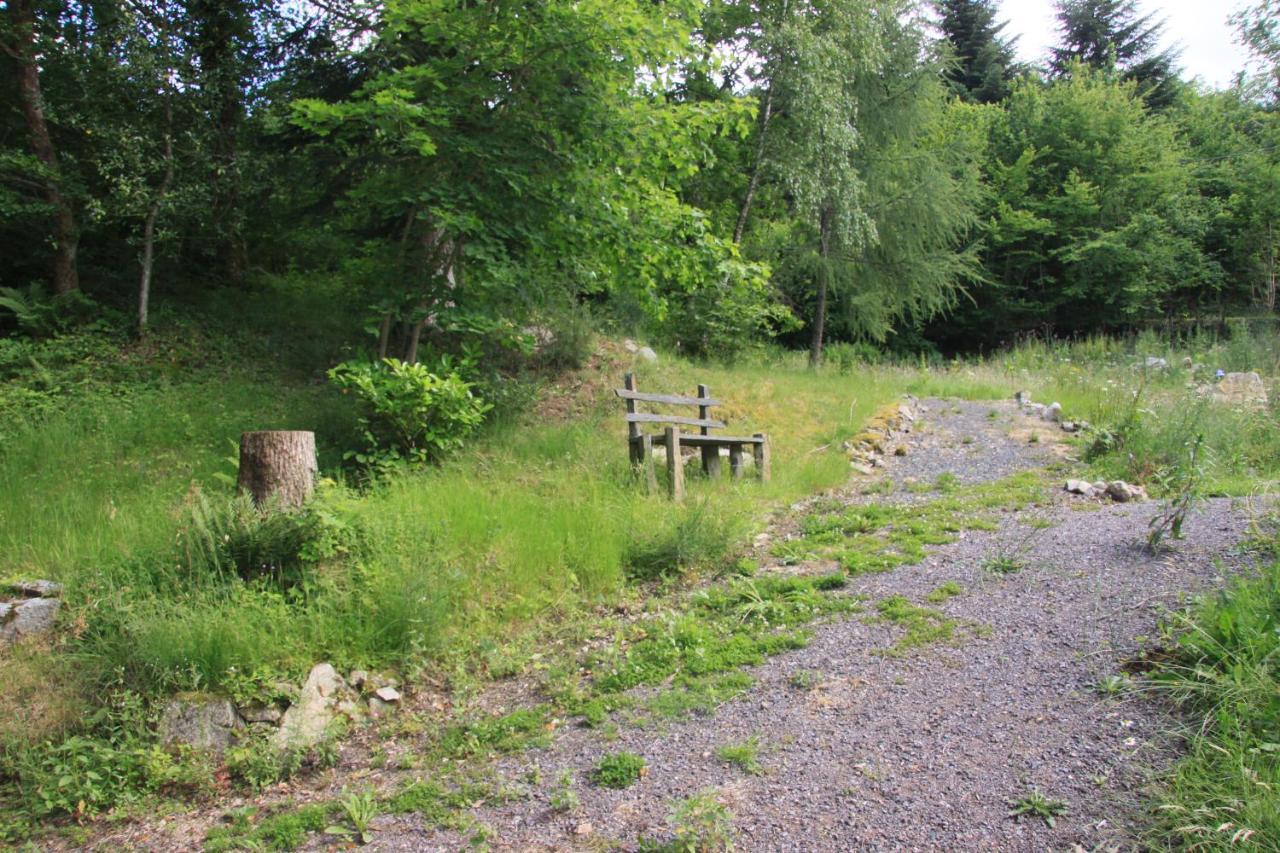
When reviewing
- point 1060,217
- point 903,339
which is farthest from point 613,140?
point 1060,217

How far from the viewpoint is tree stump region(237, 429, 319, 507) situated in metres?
4.63

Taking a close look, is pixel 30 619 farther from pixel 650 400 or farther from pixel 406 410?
pixel 650 400

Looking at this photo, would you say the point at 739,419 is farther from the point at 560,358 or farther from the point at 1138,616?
the point at 1138,616

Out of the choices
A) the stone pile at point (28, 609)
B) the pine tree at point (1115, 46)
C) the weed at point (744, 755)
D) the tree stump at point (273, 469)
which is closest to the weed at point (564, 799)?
the weed at point (744, 755)

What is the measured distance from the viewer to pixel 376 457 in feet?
21.2

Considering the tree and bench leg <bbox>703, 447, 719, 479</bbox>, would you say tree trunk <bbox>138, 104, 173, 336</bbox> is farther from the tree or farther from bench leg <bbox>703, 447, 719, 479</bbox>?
bench leg <bbox>703, 447, 719, 479</bbox>

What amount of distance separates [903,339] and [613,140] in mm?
18979

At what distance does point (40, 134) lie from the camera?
871cm

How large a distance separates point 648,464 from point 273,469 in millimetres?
3142

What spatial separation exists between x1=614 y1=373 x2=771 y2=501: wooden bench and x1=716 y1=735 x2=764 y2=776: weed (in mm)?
3471

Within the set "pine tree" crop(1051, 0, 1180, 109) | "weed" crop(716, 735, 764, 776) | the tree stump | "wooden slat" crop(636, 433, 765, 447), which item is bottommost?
"weed" crop(716, 735, 764, 776)

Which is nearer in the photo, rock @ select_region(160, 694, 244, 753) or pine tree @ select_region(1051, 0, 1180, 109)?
rock @ select_region(160, 694, 244, 753)

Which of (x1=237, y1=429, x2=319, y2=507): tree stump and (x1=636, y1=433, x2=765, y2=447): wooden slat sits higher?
(x1=237, y1=429, x2=319, y2=507): tree stump

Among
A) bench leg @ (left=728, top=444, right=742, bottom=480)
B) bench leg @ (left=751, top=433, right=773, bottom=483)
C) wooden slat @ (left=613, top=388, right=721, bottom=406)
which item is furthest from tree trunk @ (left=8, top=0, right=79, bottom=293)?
bench leg @ (left=751, top=433, right=773, bottom=483)
